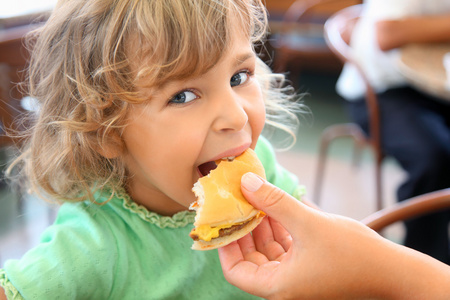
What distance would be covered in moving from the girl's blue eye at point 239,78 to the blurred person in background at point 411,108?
111 cm

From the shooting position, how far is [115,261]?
36.1 inches

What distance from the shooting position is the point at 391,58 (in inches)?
76.1

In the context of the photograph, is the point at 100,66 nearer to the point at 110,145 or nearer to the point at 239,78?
the point at 110,145

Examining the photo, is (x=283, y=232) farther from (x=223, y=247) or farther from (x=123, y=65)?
(x=123, y=65)

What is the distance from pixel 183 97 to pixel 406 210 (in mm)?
524

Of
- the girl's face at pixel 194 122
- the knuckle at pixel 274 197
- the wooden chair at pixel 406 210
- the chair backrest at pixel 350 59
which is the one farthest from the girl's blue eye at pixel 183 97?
the chair backrest at pixel 350 59

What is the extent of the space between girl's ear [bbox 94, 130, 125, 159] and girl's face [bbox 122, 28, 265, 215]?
0.6 inches

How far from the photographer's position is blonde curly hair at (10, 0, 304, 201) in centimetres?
80

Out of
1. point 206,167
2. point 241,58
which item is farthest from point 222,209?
point 241,58

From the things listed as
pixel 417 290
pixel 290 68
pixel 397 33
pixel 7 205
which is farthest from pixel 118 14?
pixel 290 68

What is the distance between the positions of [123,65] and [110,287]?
416 millimetres

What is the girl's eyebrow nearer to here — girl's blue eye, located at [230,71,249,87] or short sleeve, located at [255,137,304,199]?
girl's blue eye, located at [230,71,249,87]

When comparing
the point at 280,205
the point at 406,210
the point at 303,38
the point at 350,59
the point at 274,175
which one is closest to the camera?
the point at 280,205

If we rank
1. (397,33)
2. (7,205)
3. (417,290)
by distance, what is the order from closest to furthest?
(417,290) < (397,33) < (7,205)
